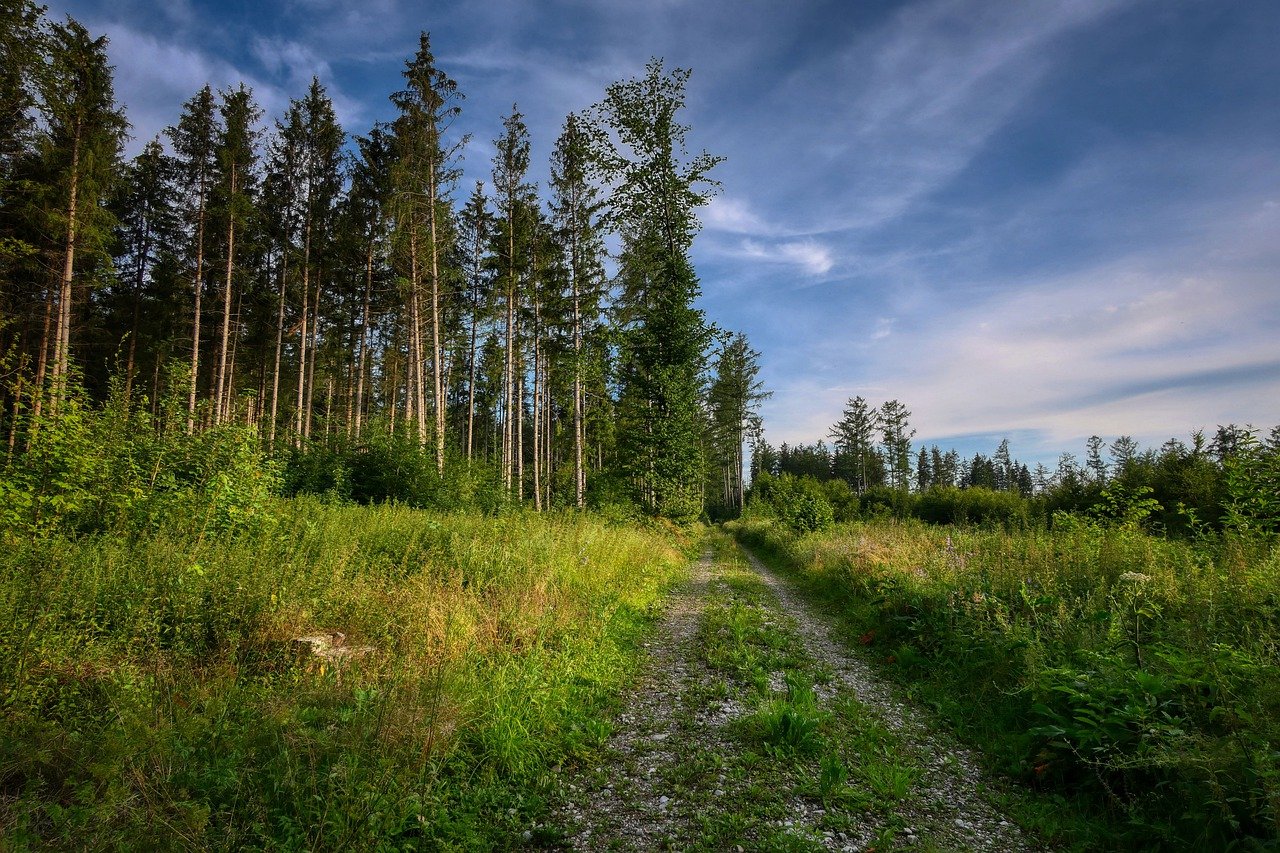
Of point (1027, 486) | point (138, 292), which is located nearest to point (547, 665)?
point (138, 292)

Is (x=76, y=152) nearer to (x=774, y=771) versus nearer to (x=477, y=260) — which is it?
(x=477, y=260)

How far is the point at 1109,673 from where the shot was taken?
4035mm

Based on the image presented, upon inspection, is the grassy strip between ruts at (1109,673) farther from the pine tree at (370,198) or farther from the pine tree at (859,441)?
the pine tree at (859,441)

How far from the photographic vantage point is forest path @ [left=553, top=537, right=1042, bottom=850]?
312 cm

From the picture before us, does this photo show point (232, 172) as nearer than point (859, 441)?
Yes

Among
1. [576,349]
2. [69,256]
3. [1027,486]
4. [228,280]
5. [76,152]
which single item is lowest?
[1027,486]

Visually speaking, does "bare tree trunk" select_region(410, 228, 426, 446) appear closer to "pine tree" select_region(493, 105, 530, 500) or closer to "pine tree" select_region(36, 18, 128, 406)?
"pine tree" select_region(493, 105, 530, 500)

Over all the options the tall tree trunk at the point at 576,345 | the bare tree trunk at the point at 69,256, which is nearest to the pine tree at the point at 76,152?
the bare tree trunk at the point at 69,256

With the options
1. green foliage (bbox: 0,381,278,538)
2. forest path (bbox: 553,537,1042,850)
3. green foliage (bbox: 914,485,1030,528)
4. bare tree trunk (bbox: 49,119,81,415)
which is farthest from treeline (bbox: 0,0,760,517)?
green foliage (bbox: 914,485,1030,528)

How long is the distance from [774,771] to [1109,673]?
117 inches

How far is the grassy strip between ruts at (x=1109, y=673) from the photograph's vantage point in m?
2.98

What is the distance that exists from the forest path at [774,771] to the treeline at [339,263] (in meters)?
11.9

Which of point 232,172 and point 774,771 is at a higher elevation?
point 232,172

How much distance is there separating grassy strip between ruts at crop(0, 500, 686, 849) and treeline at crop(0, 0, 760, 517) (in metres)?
9.09
